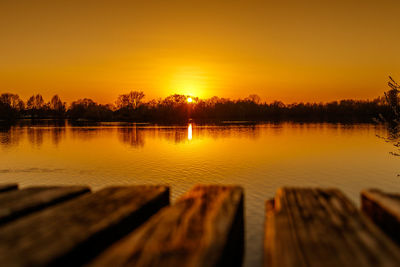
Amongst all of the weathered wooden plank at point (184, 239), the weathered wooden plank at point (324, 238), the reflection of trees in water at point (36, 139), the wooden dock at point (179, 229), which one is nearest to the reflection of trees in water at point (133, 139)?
the reflection of trees in water at point (36, 139)

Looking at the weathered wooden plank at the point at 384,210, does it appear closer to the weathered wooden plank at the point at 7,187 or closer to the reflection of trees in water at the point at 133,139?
the weathered wooden plank at the point at 7,187

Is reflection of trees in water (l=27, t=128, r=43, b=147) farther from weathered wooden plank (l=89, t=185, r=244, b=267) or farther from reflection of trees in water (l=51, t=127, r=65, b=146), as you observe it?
weathered wooden plank (l=89, t=185, r=244, b=267)

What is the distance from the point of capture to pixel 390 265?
1.84m

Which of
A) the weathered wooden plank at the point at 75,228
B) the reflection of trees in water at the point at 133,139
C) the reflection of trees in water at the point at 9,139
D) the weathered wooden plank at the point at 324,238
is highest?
the weathered wooden plank at the point at 75,228

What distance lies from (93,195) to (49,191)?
49cm

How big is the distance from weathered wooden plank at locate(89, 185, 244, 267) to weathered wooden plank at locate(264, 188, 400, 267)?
31 cm

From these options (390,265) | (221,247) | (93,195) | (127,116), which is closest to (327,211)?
(390,265)

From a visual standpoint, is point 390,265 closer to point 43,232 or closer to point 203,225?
point 203,225

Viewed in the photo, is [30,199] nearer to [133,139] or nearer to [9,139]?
[133,139]

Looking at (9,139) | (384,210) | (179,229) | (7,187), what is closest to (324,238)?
(384,210)

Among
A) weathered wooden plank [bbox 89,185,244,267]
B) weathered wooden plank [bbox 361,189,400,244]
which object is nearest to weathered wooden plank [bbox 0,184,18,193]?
weathered wooden plank [bbox 89,185,244,267]

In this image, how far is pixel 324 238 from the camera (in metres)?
2.27

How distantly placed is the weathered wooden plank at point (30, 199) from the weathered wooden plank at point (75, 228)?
0.44 feet

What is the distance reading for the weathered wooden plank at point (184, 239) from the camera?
1903 mm
